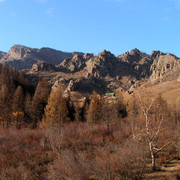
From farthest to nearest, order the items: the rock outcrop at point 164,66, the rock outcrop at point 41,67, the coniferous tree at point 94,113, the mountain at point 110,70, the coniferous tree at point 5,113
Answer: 1. the rock outcrop at point 164,66
2. the mountain at point 110,70
3. the rock outcrop at point 41,67
4. the coniferous tree at point 94,113
5. the coniferous tree at point 5,113

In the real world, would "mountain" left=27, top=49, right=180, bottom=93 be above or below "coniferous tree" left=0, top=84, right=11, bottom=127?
above

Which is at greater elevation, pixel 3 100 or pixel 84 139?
pixel 3 100

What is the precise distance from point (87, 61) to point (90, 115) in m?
137

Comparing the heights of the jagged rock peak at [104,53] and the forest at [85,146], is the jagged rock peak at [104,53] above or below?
above

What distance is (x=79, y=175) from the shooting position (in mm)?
7328

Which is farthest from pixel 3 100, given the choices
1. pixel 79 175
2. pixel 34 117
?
pixel 79 175

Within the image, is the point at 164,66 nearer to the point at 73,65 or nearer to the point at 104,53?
the point at 104,53

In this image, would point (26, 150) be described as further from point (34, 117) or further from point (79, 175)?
point (34, 117)

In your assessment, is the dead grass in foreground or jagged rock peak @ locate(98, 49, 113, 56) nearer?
the dead grass in foreground

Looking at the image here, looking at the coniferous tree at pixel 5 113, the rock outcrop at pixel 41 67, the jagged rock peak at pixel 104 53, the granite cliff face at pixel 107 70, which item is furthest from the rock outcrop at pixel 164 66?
the coniferous tree at pixel 5 113

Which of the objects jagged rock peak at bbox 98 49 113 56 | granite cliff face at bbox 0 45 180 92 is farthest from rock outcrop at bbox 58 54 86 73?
jagged rock peak at bbox 98 49 113 56

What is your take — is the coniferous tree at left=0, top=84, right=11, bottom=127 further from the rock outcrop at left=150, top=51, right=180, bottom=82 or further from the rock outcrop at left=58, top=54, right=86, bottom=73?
the rock outcrop at left=150, top=51, right=180, bottom=82

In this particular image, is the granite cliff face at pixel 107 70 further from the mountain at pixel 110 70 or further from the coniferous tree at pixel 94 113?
the coniferous tree at pixel 94 113

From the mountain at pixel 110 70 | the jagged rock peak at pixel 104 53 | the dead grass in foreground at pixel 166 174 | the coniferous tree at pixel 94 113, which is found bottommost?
the dead grass in foreground at pixel 166 174
